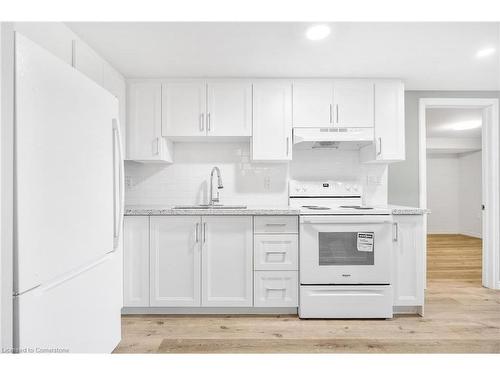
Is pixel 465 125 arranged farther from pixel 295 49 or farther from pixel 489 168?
pixel 295 49

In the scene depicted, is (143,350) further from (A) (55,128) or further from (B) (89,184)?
(A) (55,128)

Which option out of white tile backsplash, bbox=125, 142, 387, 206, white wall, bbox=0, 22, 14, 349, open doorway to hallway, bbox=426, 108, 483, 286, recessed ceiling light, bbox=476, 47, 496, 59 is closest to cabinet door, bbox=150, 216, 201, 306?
white tile backsplash, bbox=125, 142, 387, 206

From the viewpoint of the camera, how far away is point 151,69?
8.74 feet

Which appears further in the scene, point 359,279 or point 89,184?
point 359,279

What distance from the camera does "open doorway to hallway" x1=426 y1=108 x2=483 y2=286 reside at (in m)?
5.11

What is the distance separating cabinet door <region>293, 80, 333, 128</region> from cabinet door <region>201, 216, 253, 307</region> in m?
1.10

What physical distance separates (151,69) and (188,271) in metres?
1.78

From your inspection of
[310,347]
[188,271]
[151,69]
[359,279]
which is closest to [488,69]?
[359,279]

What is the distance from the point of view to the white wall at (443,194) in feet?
24.8

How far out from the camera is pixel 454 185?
764cm

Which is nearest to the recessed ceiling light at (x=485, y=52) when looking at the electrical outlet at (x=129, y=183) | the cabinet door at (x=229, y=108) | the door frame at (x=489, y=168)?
the door frame at (x=489, y=168)

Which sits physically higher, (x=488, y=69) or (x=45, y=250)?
(x=488, y=69)

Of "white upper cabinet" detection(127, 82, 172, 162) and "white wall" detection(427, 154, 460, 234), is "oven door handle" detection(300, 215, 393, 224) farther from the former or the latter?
"white wall" detection(427, 154, 460, 234)

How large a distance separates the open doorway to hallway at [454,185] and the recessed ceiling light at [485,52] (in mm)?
2327
